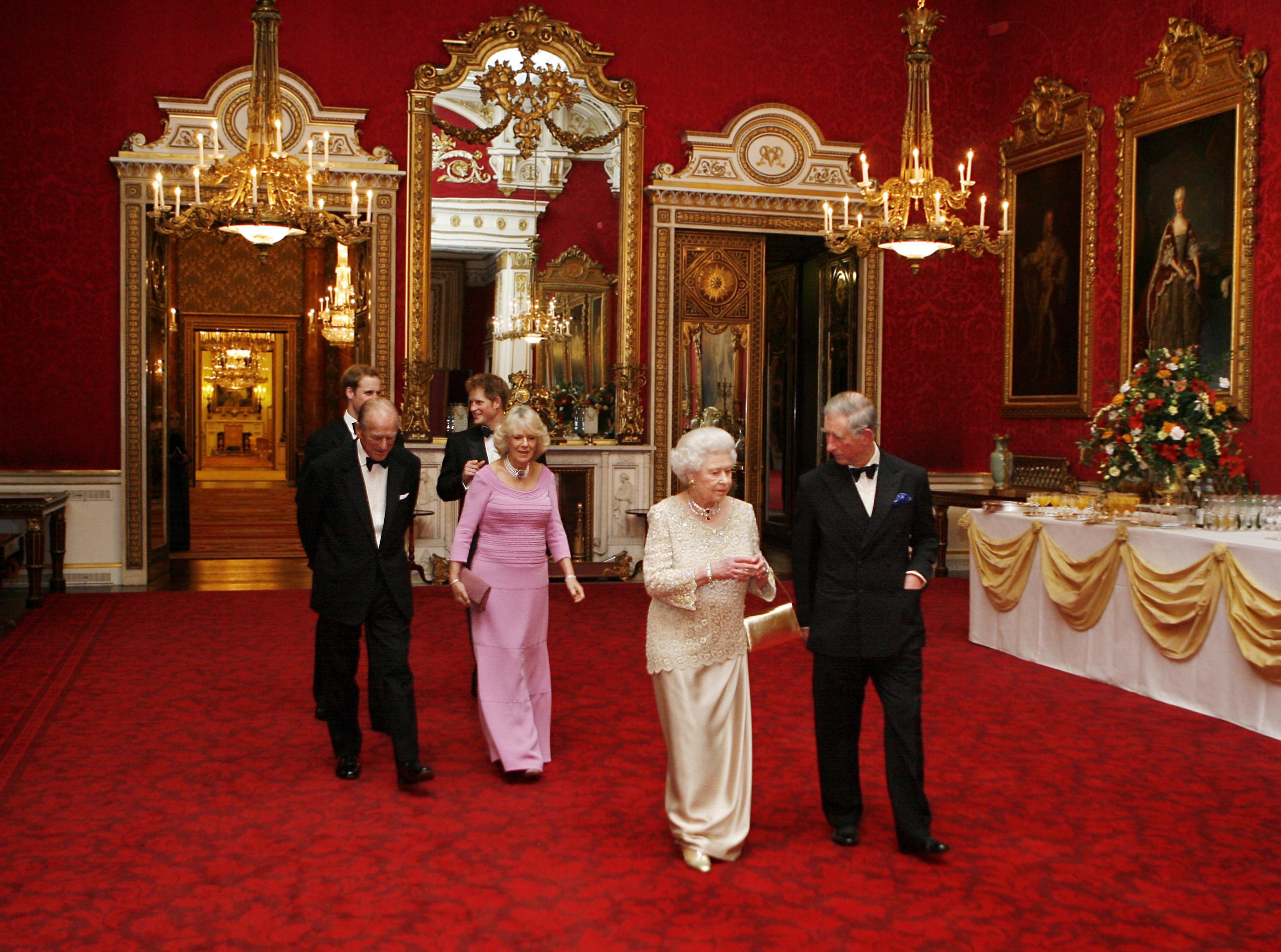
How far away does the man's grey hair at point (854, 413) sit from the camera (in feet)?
13.8

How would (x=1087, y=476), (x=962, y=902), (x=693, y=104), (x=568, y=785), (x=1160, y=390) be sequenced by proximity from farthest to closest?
(x=693, y=104)
(x=1087, y=476)
(x=1160, y=390)
(x=568, y=785)
(x=962, y=902)

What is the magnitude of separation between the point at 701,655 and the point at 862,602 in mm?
584

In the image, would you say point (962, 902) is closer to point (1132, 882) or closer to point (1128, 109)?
point (1132, 882)

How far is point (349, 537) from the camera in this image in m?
5.00

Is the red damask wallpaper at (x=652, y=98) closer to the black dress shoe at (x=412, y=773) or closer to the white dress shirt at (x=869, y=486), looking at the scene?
the white dress shirt at (x=869, y=486)

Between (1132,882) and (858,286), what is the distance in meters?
8.55

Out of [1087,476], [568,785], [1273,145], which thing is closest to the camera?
[568,785]

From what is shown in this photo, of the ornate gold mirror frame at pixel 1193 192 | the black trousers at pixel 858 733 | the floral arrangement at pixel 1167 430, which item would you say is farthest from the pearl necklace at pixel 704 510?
the ornate gold mirror frame at pixel 1193 192

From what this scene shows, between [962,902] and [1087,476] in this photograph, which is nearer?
[962,902]

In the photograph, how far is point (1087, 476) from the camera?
34.9ft

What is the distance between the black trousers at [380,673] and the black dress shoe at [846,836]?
171cm

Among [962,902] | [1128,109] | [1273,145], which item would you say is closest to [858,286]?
[1128,109]

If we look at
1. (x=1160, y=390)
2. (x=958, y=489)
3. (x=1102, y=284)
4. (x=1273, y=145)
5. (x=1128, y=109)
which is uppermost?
(x=1128, y=109)

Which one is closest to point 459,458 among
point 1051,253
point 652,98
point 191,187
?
point 191,187
